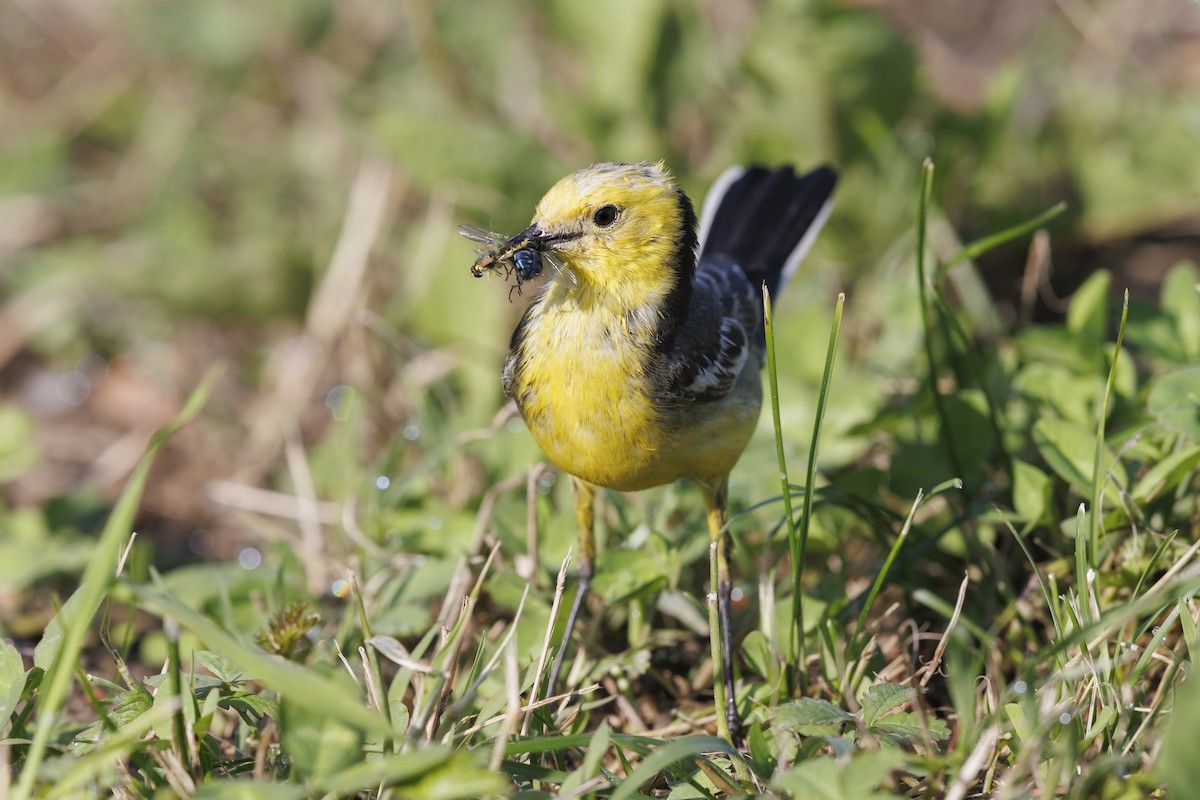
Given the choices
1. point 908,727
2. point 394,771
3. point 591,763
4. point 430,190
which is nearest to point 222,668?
point 394,771

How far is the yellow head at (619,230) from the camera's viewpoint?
279cm

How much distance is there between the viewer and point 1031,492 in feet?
10.3

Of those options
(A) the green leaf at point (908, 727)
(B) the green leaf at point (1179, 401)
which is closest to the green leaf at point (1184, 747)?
(A) the green leaf at point (908, 727)

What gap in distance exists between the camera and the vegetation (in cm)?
247

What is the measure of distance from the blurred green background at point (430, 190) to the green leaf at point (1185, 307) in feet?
2.88

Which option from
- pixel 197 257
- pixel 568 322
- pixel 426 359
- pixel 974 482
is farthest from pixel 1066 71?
pixel 197 257

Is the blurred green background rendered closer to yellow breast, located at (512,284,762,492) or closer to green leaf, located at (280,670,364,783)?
yellow breast, located at (512,284,762,492)

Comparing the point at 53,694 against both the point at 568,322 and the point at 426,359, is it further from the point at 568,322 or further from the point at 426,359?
the point at 426,359

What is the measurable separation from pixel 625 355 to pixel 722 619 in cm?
79

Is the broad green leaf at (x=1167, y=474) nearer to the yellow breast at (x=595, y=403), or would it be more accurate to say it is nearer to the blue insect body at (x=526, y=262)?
the yellow breast at (x=595, y=403)

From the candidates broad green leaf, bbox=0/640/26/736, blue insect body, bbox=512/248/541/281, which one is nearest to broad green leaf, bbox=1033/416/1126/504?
blue insect body, bbox=512/248/541/281

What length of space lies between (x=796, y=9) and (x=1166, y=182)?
170 cm

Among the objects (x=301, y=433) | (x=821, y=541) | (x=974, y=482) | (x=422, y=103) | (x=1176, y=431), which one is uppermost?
(x=422, y=103)

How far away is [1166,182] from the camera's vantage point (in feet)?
15.7
